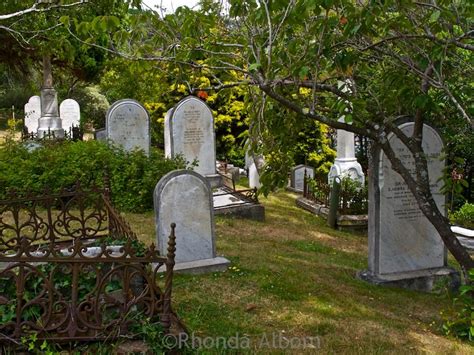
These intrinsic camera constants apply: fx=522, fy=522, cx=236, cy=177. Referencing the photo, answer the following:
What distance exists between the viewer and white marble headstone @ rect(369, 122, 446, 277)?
657 centimetres

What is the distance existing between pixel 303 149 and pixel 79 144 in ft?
27.8

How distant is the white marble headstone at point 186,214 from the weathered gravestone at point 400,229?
6.78 feet

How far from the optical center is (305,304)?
17.2 ft

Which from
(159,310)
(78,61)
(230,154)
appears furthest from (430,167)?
(78,61)

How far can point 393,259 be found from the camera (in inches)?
263

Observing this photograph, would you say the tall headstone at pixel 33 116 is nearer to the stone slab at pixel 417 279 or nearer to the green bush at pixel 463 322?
the stone slab at pixel 417 279

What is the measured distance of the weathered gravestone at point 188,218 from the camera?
20.9ft

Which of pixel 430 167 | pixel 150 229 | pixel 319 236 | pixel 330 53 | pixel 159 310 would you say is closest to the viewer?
pixel 159 310

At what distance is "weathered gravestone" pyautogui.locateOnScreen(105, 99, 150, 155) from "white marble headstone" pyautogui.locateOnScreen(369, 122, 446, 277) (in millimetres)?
8056

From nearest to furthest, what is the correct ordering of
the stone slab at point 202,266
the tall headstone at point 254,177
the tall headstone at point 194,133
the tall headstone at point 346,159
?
the stone slab at point 202,266 → the tall headstone at point 194,133 → the tall headstone at point 346,159 → the tall headstone at point 254,177

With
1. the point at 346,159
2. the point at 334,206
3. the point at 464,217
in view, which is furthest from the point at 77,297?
the point at 346,159

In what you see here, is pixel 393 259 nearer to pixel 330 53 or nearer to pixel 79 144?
pixel 330 53

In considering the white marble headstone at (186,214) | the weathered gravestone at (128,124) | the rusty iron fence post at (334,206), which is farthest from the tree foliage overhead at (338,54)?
the weathered gravestone at (128,124)

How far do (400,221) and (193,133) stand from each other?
756 cm
